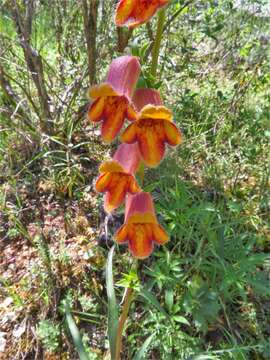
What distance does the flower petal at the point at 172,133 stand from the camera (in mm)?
1001

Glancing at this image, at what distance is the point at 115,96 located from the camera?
1015mm

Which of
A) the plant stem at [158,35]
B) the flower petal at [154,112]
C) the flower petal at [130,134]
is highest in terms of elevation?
the plant stem at [158,35]

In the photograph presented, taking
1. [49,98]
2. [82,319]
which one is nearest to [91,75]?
[49,98]

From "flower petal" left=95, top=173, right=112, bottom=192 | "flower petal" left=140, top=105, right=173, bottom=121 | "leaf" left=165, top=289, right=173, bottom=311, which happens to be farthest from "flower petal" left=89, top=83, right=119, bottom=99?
"leaf" left=165, top=289, right=173, bottom=311

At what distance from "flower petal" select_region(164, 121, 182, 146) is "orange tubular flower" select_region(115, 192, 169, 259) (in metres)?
0.19

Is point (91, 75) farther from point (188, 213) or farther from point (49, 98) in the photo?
point (188, 213)

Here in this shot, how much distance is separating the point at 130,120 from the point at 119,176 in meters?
0.18

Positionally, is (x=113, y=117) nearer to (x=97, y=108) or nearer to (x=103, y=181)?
(x=97, y=108)

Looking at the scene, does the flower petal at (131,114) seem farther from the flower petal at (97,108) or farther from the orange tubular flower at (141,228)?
the orange tubular flower at (141,228)

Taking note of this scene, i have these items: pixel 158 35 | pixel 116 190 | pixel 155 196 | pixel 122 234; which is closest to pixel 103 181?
pixel 116 190

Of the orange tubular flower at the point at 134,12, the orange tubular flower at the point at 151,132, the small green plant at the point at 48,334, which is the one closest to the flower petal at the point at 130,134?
the orange tubular flower at the point at 151,132

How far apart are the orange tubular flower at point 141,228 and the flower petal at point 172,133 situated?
0.19m

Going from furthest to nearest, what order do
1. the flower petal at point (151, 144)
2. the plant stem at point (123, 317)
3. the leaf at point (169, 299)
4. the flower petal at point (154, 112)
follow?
the leaf at point (169, 299) → the plant stem at point (123, 317) → the flower petal at point (151, 144) → the flower petal at point (154, 112)

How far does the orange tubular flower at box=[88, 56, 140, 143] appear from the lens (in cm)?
97
